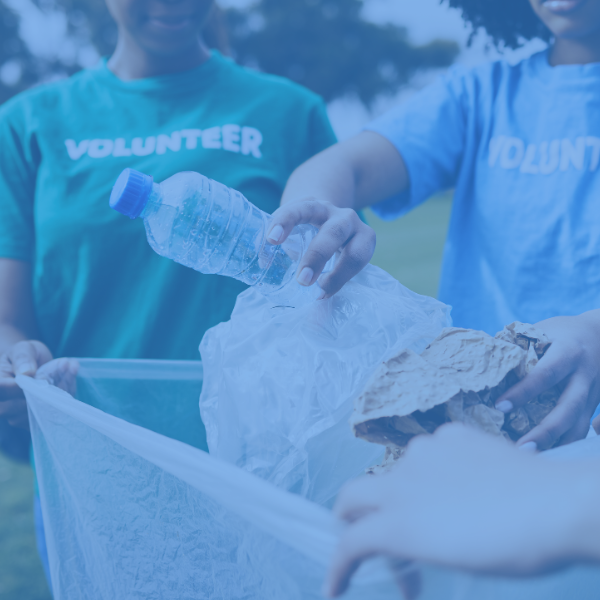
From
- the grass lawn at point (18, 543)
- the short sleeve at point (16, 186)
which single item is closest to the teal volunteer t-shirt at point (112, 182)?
the short sleeve at point (16, 186)

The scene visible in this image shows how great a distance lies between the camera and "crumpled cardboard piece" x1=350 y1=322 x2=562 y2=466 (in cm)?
Answer: 51

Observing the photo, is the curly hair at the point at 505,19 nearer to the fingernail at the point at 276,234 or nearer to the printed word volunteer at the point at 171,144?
the printed word volunteer at the point at 171,144

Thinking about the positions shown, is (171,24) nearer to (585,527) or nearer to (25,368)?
(25,368)

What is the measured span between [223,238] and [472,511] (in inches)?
23.0

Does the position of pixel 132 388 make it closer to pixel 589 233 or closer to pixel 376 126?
pixel 376 126

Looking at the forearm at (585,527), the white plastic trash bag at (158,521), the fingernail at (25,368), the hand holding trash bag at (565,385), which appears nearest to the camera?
the forearm at (585,527)

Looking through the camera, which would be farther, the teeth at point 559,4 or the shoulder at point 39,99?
the shoulder at point 39,99

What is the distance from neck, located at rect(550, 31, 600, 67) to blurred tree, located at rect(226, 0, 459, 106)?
14.8m

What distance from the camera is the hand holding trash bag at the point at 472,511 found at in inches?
11.7

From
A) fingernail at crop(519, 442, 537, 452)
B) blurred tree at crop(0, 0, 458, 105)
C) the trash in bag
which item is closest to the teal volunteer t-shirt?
the trash in bag

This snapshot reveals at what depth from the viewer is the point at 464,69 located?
95 cm

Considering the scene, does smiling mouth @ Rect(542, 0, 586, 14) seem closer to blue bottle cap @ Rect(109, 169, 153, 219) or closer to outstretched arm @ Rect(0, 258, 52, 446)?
blue bottle cap @ Rect(109, 169, 153, 219)

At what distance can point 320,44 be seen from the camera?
15555mm

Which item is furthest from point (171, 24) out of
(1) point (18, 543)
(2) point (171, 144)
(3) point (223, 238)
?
(1) point (18, 543)
